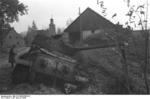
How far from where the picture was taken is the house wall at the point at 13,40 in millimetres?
2865

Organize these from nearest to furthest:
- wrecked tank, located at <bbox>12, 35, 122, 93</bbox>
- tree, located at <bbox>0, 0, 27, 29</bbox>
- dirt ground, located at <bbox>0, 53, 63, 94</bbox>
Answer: dirt ground, located at <bbox>0, 53, 63, 94</bbox>
wrecked tank, located at <bbox>12, 35, 122, 93</bbox>
tree, located at <bbox>0, 0, 27, 29</bbox>

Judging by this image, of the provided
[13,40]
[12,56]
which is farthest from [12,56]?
[13,40]

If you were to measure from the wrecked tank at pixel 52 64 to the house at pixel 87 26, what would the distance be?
0.68 ft

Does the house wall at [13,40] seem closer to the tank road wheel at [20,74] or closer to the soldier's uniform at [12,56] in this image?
the soldier's uniform at [12,56]

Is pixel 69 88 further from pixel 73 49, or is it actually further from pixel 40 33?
pixel 40 33

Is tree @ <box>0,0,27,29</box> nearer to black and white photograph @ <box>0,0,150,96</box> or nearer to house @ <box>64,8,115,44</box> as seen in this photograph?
black and white photograph @ <box>0,0,150,96</box>

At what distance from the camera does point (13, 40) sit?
2881 mm

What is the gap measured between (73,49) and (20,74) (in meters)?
0.96

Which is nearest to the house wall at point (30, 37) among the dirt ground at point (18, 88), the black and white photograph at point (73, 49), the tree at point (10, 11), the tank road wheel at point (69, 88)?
the black and white photograph at point (73, 49)

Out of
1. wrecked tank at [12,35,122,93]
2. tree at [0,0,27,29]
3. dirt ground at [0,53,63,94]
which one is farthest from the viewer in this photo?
tree at [0,0,27,29]

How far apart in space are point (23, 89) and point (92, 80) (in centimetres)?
112

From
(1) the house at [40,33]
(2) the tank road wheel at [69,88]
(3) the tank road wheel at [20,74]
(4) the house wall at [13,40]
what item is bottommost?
(2) the tank road wheel at [69,88]

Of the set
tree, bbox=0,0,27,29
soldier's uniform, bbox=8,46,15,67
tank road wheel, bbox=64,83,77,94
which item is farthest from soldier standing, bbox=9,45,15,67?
tank road wheel, bbox=64,83,77,94

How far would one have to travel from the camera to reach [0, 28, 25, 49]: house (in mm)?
2875
